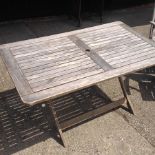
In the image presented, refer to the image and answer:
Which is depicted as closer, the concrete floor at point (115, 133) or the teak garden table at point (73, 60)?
the teak garden table at point (73, 60)

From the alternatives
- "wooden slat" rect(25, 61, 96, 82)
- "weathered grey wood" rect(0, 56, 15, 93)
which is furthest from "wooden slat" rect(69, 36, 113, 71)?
"weathered grey wood" rect(0, 56, 15, 93)

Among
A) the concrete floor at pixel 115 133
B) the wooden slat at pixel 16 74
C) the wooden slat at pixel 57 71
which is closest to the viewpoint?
the wooden slat at pixel 16 74

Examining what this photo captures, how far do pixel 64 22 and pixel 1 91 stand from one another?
2.82 m

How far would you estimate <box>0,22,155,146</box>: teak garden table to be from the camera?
332cm

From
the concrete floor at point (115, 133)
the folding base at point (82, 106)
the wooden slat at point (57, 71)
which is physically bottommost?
the concrete floor at point (115, 133)

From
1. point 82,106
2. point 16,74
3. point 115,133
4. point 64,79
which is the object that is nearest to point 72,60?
point 64,79

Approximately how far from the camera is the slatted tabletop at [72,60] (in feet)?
10.9

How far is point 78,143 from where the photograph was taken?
393 cm

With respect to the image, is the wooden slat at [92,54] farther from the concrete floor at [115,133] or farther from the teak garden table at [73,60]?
the concrete floor at [115,133]

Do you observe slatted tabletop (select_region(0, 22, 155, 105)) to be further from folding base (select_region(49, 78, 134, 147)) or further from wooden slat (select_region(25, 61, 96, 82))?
folding base (select_region(49, 78, 134, 147))

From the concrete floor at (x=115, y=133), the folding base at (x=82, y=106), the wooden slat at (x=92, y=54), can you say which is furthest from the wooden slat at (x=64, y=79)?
the concrete floor at (x=115, y=133)

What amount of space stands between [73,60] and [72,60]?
12 millimetres

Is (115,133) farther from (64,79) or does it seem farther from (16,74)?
(16,74)

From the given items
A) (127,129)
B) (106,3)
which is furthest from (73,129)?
(106,3)
